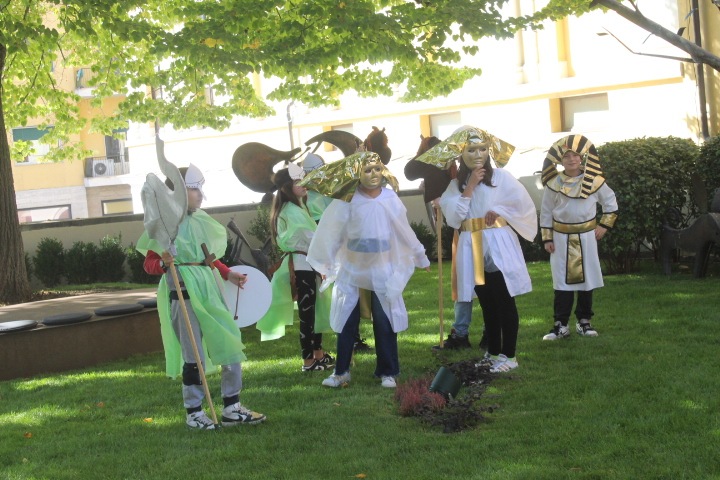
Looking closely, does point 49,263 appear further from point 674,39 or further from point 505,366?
point 505,366

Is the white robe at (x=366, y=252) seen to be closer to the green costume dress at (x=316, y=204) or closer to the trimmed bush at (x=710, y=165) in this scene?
the green costume dress at (x=316, y=204)

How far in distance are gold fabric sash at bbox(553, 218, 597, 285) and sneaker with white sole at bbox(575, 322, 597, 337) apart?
0.44 meters

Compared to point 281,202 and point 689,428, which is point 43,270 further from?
point 689,428

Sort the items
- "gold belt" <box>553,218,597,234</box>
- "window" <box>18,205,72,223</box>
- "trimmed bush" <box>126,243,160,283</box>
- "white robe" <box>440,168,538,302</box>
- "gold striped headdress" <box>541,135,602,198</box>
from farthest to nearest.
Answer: "window" <box>18,205,72,223</box> → "trimmed bush" <box>126,243,160,283</box> → "gold belt" <box>553,218,597,234</box> → "gold striped headdress" <box>541,135,602,198</box> → "white robe" <box>440,168,538,302</box>

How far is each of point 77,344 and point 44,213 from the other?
3542 centimetres

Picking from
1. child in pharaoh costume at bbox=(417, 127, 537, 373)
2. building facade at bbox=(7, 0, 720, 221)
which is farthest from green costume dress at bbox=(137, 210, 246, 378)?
building facade at bbox=(7, 0, 720, 221)

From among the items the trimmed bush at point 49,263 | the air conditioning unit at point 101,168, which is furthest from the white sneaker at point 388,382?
the air conditioning unit at point 101,168

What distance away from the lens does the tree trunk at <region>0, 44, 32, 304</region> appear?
13703 millimetres

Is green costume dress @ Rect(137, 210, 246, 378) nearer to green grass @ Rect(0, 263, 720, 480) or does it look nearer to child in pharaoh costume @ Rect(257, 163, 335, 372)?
green grass @ Rect(0, 263, 720, 480)

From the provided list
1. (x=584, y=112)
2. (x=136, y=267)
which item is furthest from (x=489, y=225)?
(x=584, y=112)

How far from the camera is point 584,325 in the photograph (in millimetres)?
9227

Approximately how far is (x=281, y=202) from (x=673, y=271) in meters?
6.87

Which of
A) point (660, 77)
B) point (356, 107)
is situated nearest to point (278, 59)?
point (660, 77)

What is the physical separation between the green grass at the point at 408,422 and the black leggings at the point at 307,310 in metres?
0.29
